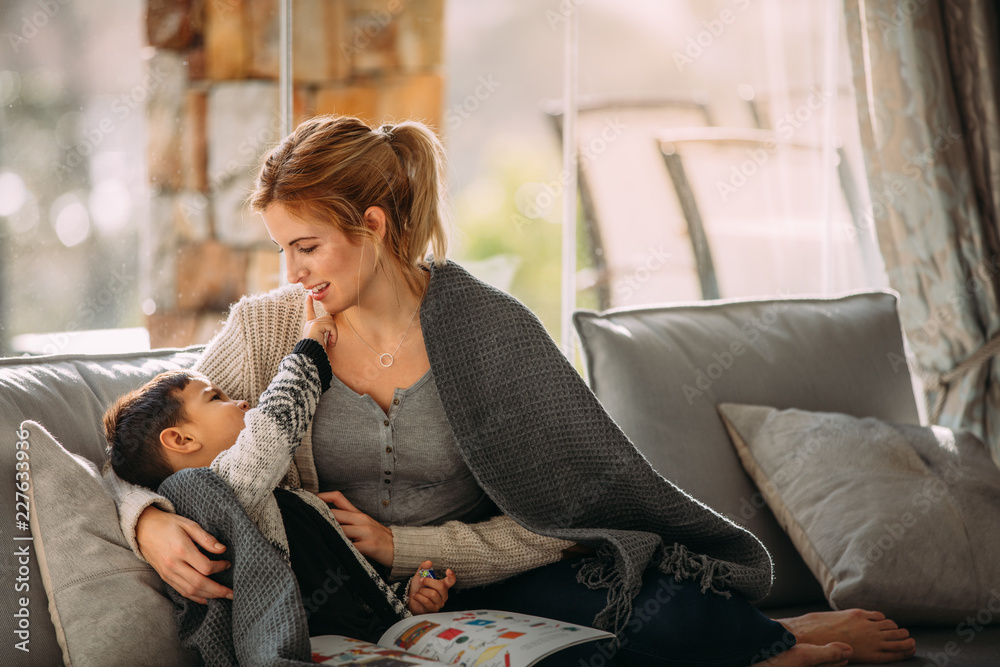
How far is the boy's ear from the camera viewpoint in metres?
1.42

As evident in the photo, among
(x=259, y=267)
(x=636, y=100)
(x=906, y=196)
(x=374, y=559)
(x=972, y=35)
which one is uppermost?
(x=972, y=35)

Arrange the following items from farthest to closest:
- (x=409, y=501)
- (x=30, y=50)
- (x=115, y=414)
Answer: (x=30, y=50)
(x=409, y=501)
(x=115, y=414)

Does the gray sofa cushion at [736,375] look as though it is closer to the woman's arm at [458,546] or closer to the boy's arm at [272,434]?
the woman's arm at [458,546]

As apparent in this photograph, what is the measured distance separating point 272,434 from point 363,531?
0.24 m

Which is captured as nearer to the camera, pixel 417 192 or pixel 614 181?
pixel 417 192

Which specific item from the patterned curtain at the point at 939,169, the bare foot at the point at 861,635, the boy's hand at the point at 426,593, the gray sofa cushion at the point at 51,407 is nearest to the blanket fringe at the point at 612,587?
the boy's hand at the point at 426,593

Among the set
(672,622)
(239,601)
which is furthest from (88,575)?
(672,622)

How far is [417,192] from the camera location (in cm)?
167

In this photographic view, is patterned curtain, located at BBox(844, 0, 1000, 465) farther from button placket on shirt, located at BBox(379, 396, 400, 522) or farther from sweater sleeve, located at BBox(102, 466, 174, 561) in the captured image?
sweater sleeve, located at BBox(102, 466, 174, 561)

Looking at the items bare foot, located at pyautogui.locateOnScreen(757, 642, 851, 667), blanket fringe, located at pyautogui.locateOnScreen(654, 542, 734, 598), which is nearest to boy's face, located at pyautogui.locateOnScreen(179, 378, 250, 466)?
blanket fringe, located at pyautogui.locateOnScreen(654, 542, 734, 598)

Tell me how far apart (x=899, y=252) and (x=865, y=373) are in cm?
74

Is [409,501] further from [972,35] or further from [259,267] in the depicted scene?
[972,35]

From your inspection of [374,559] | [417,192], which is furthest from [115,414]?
[417,192]

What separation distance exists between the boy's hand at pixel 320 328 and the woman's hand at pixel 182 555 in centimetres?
41
